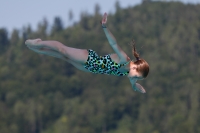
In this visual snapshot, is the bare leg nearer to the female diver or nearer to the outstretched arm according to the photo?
the female diver

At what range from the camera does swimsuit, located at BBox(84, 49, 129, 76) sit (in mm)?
15898

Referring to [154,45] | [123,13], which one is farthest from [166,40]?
[123,13]

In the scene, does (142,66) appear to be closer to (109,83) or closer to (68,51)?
(68,51)

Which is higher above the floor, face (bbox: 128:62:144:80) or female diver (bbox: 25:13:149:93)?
female diver (bbox: 25:13:149:93)

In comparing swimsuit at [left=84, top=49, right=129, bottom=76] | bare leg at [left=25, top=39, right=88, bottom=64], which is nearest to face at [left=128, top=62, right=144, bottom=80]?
swimsuit at [left=84, top=49, right=129, bottom=76]

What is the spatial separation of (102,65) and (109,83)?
12209cm

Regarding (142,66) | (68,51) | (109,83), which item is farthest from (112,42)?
(109,83)

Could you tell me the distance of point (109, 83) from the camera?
13800 cm

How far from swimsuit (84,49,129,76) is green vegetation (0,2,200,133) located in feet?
284

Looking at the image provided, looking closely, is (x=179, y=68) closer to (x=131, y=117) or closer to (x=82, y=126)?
(x=131, y=117)

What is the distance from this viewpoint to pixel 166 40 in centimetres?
15825

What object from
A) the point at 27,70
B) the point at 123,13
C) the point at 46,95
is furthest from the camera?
the point at 123,13

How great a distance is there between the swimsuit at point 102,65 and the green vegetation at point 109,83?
284 feet

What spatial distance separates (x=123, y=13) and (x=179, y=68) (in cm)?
3771
